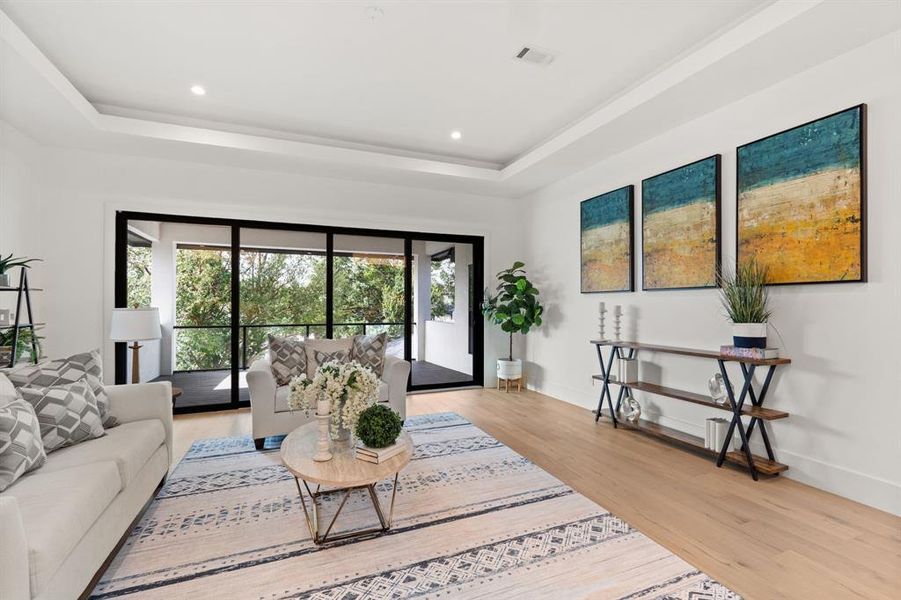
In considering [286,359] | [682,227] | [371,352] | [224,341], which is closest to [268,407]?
[286,359]

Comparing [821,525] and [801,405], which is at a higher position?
[801,405]

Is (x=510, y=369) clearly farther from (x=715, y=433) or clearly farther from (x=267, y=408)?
(x=267, y=408)

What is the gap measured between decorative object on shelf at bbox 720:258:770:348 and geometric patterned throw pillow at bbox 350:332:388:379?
118 inches

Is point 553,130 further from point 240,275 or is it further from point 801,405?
point 240,275

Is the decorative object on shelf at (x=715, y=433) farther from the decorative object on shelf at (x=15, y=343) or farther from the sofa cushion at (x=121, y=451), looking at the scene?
the decorative object on shelf at (x=15, y=343)

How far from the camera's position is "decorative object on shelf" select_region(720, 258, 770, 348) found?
298 centimetres

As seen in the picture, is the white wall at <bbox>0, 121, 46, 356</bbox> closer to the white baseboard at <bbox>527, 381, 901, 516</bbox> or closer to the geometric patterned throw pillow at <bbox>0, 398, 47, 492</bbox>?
the geometric patterned throw pillow at <bbox>0, 398, 47, 492</bbox>

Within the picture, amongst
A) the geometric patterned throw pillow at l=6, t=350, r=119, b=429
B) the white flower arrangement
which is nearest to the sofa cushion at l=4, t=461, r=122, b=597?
the geometric patterned throw pillow at l=6, t=350, r=119, b=429

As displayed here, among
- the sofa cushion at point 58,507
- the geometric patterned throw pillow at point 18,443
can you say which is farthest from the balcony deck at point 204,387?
the sofa cushion at point 58,507

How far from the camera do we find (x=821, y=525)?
7.68 feet

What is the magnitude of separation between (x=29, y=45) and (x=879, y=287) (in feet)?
18.2

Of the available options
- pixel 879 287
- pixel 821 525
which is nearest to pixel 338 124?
pixel 879 287

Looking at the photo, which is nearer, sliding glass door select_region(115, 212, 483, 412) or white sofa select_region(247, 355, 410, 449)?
white sofa select_region(247, 355, 410, 449)

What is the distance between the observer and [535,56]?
10.2ft
